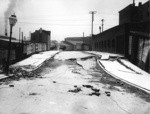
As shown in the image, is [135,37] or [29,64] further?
[135,37]

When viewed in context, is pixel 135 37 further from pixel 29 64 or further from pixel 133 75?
pixel 29 64

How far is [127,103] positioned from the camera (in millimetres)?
7293

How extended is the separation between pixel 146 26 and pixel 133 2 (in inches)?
921

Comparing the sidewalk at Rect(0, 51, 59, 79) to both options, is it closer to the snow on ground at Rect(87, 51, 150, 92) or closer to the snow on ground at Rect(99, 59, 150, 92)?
the snow on ground at Rect(87, 51, 150, 92)

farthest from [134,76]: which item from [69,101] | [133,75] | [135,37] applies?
[135,37]

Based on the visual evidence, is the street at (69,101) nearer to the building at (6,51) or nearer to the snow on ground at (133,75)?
the snow on ground at (133,75)

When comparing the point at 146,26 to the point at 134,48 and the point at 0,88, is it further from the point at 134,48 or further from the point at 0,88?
the point at 0,88

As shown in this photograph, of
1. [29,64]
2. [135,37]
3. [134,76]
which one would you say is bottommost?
[134,76]

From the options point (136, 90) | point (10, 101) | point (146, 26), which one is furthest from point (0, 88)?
point (146, 26)

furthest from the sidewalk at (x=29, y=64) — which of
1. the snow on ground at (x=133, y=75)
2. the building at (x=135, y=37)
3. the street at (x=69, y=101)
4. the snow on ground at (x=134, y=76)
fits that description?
the building at (x=135, y=37)

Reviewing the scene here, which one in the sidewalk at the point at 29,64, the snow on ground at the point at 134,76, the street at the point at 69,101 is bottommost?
the street at the point at 69,101

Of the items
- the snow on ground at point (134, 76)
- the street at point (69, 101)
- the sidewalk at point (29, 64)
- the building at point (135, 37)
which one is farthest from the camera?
the building at point (135, 37)

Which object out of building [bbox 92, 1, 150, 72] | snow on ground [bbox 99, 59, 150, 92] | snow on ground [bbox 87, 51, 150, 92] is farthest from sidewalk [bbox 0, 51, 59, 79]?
building [bbox 92, 1, 150, 72]

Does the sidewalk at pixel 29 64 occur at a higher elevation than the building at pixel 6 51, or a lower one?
lower
